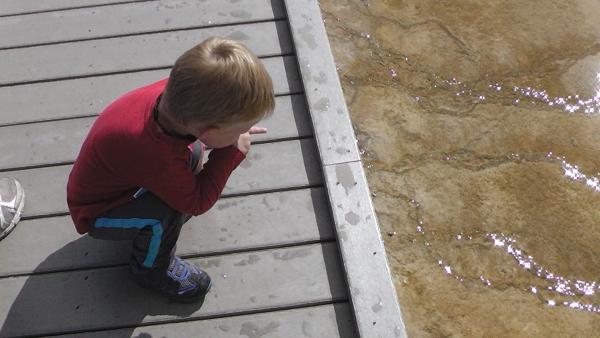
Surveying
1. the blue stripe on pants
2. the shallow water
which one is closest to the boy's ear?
the blue stripe on pants

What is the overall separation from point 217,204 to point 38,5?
156cm

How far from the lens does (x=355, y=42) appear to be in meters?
3.41

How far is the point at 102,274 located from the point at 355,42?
1.83 m

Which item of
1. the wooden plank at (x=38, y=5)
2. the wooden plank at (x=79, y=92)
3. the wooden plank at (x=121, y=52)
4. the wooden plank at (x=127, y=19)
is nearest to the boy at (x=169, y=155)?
the wooden plank at (x=79, y=92)

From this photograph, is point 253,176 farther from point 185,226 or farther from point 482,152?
point 482,152

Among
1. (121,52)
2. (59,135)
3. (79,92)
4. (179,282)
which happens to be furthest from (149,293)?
(121,52)

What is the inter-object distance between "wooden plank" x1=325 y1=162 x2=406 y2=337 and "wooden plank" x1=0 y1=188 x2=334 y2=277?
0.07 metres

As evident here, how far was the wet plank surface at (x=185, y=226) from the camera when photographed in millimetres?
2176

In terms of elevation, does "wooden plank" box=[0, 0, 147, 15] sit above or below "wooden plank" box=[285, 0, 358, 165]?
above

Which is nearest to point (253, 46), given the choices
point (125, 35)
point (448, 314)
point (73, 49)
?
point (125, 35)

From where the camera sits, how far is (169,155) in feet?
5.98

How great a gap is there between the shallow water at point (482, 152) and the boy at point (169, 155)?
36.2 inches

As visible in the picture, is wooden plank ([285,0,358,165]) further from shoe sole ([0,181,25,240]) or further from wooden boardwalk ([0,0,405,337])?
shoe sole ([0,181,25,240])

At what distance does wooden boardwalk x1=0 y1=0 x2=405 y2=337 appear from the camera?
85.4 inches
